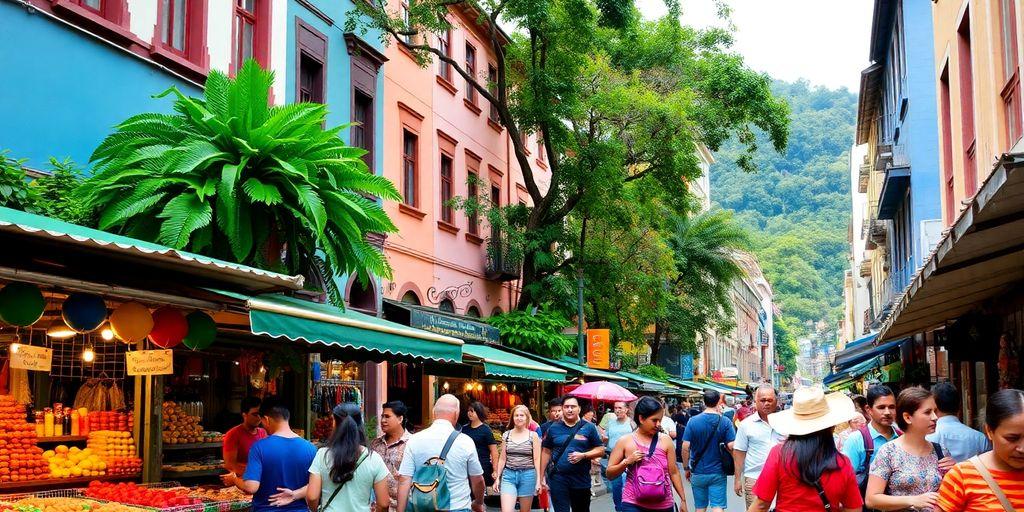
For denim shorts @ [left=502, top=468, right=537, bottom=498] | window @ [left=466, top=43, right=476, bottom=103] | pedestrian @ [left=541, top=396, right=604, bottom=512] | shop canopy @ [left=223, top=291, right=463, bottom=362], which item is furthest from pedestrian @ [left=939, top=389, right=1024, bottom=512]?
window @ [left=466, top=43, right=476, bottom=103]

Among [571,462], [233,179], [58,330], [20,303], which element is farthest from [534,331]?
[20,303]

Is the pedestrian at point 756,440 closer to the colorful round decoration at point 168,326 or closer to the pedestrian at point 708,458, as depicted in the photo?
the pedestrian at point 708,458

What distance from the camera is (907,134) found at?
26.2 meters

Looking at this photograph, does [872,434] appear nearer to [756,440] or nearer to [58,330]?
[756,440]

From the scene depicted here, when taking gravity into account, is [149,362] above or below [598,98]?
below

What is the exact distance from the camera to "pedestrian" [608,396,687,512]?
9406 mm

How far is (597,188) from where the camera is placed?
996 inches

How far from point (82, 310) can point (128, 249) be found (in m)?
1.30

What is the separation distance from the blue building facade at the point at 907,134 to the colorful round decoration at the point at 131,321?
15.2 metres

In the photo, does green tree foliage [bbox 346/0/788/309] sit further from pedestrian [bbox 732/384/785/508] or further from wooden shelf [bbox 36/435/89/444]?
pedestrian [bbox 732/384/785/508]

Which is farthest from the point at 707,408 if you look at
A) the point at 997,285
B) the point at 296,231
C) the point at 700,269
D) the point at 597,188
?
the point at 700,269

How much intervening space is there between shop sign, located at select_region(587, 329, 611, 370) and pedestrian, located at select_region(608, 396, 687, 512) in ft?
68.3

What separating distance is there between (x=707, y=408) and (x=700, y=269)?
31764mm

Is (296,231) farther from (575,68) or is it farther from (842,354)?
(842,354)
